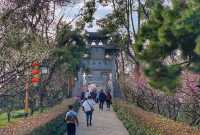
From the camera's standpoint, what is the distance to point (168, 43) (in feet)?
32.1

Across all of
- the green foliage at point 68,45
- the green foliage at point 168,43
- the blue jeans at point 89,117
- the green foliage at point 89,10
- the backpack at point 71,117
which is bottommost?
the blue jeans at point 89,117

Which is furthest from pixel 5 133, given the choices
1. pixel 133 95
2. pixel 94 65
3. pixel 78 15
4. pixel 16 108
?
pixel 94 65

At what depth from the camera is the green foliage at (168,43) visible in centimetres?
941

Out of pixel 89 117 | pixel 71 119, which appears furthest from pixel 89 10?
pixel 71 119

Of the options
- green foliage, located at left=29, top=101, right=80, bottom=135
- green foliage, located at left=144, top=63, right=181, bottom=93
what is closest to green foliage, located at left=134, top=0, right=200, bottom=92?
green foliage, located at left=144, top=63, right=181, bottom=93

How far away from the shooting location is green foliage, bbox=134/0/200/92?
9407mm

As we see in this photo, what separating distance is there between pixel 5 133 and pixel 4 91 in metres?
2.48

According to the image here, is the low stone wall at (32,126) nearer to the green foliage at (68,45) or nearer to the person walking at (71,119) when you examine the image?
the person walking at (71,119)

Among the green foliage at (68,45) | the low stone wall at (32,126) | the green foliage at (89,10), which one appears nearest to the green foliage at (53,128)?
the low stone wall at (32,126)

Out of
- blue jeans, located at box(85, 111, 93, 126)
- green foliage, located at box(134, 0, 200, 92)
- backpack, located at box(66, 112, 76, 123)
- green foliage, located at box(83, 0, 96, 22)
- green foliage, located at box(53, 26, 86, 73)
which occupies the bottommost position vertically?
blue jeans, located at box(85, 111, 93, 126)

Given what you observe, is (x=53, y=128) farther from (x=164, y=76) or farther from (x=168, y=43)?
(x=168, y=43)

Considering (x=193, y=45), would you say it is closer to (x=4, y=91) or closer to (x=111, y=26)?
(x=4, y=91)

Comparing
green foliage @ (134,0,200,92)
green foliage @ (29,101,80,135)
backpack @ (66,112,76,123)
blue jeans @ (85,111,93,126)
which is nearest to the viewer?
green foliage @ (134,0,200,92)

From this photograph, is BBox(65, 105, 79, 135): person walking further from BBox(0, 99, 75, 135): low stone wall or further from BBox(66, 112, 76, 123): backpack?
BBox(0, 99, 75, 135): low stone wall
